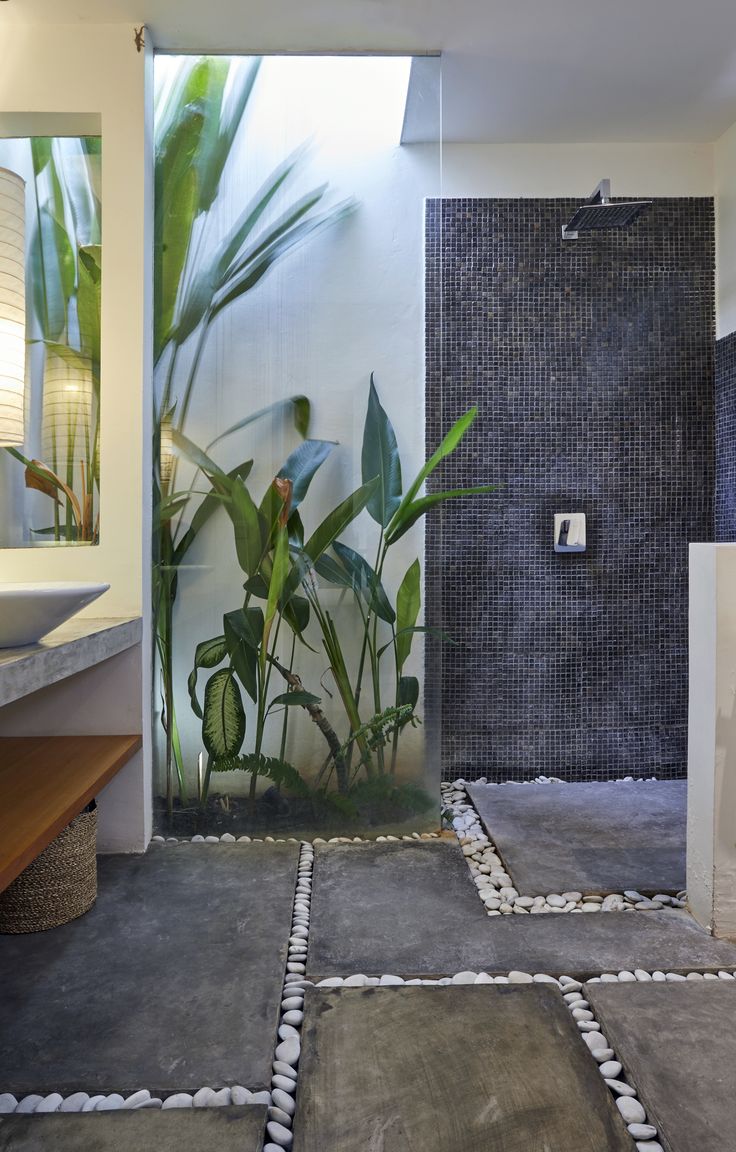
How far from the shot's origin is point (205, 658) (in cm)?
267

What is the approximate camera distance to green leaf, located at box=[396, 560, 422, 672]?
2.67m

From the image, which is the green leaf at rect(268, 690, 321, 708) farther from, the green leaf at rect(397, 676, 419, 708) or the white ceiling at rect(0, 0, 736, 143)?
the white ceiling at rect(0, 0, 736, 143)

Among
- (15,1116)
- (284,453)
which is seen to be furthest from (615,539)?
(15,1116)

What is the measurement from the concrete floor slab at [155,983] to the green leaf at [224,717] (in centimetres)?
36

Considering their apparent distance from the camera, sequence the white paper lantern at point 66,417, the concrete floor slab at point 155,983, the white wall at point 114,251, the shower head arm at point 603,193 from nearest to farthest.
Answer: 1. the concrete floor slab at point 155,983
2. the white wall at point 114,251
3. the white paper lantern at point 66,417
4. the shower head arm at point 603,193

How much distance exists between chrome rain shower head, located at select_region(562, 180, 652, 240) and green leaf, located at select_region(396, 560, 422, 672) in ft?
4.42

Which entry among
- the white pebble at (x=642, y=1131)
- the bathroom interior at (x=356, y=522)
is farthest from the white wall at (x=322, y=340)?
the white pebble at (x=642, y=1131)

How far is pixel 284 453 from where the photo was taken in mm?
2668

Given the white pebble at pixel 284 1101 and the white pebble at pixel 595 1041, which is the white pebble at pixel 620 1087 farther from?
the white pebble at pixel 284 1101

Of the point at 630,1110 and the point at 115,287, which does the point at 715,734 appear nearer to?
the point at 630,1110

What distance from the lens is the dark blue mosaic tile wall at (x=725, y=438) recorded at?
10.5ft

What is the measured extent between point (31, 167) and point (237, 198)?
2.21ft

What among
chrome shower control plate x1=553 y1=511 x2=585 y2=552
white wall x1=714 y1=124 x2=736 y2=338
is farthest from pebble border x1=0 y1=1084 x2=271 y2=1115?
white wall x1=714 y1=124 x2=736 y2=338

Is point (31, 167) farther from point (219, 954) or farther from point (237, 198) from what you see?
point (219, 954)
